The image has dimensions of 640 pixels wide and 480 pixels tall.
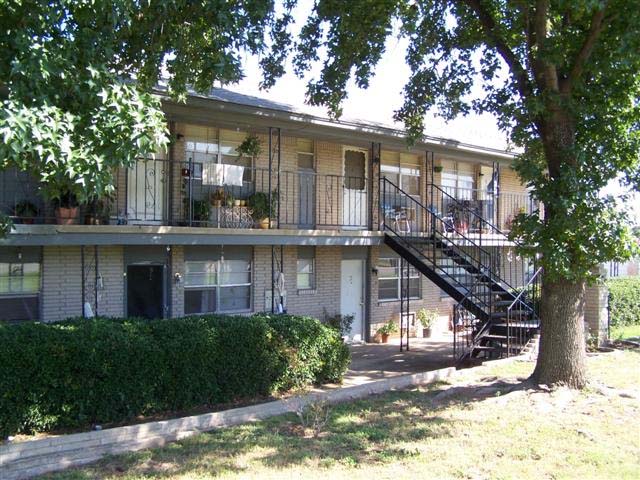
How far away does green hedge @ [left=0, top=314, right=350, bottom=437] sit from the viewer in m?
7.60

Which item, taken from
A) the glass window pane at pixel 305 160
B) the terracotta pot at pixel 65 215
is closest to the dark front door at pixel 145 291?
the terracotta pot at pixel 65 215

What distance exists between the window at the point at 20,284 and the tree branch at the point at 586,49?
9.43m

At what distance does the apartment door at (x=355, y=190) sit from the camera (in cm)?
1636

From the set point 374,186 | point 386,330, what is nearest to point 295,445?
point 386,330

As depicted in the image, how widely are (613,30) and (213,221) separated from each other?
7814mm

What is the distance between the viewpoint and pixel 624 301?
61.6ft

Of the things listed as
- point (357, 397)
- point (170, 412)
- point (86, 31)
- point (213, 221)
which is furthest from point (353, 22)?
point (170, 412)

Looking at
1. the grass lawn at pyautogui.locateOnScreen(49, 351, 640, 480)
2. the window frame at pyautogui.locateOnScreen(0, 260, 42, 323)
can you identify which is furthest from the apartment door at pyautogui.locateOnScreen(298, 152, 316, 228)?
the grass lawn at pyautogui.locateOnScreen(49, 351, 640, 480)

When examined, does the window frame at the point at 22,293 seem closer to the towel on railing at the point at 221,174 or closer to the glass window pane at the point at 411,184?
the towel on railing at the point at 221,174

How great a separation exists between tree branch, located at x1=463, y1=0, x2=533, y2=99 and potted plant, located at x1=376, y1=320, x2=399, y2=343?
8.00m

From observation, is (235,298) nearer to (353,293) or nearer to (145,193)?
(145,193)

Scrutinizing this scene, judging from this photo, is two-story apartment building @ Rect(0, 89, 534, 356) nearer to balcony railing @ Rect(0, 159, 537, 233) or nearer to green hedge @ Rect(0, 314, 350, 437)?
balcony railing @ Rect(0, 159, 537, 233)

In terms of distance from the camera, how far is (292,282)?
15062 mm

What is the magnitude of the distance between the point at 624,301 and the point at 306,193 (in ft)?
34.1
